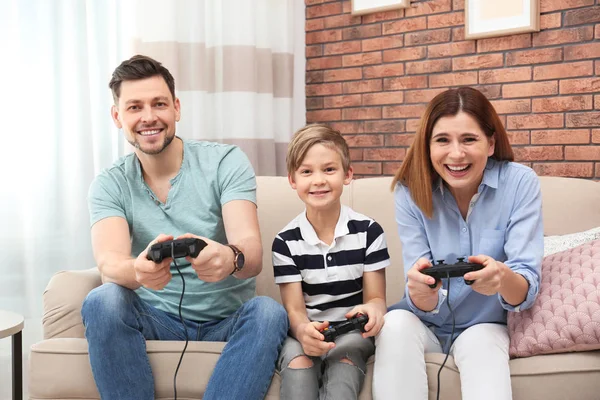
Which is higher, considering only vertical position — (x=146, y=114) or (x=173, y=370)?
(x=146, y=114)

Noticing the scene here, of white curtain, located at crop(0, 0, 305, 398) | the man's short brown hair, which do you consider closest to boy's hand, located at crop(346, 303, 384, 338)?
the man's short brown hair

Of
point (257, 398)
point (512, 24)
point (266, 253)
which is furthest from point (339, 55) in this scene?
point (257, 398)

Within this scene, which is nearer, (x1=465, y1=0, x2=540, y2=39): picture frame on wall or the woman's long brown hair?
the woman's long brown hair

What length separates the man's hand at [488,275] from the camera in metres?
1.50

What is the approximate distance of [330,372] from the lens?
1.65m

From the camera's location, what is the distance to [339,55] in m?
3.37

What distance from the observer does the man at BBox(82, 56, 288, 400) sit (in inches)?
65.2

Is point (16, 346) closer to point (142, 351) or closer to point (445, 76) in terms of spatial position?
point (142, 351)

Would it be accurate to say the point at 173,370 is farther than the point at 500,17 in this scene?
No

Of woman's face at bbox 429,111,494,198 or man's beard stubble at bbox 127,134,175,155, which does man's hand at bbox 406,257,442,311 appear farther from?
man's beard stubble at bbox 127,134,175,155

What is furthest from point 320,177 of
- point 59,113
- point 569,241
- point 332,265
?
point 59,113

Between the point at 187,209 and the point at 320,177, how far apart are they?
0.39 metres

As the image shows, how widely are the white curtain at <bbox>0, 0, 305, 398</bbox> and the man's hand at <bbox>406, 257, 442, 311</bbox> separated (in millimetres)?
1410

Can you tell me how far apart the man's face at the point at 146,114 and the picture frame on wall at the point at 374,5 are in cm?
150
